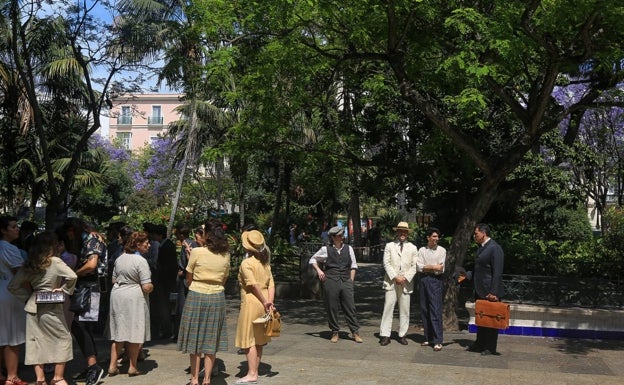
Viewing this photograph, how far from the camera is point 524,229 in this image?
61.2ft

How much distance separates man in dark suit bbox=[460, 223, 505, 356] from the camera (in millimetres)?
8078

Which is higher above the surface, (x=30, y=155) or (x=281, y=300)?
(x=30, y=155)

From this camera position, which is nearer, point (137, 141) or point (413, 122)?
point (413, 122)

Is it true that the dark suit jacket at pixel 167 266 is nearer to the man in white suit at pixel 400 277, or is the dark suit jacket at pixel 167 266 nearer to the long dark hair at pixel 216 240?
the long dark hair at pixel 216 240

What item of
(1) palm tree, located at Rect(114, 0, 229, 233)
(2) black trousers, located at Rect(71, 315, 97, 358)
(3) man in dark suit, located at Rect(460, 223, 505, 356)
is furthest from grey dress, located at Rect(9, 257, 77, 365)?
(1) palm tree, located at Rect(114, 0, 229, 233)

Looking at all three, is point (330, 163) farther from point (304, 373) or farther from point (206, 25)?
point (304, 373)

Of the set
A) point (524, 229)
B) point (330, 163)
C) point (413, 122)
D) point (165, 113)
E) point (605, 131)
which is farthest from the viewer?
point (165, 113)

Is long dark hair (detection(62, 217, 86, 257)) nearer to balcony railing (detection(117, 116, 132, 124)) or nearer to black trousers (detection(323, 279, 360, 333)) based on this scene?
black trousers (detection(323, 279, 360, 333))

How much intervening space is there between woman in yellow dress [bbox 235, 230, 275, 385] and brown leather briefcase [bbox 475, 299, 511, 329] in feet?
9.88

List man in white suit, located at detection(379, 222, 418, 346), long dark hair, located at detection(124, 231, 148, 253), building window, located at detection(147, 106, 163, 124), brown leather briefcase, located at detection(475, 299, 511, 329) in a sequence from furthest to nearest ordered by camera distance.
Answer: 1. building window, located at detection(147, 106, 163, 124)
2. man in white suit, located at detection(379, 222, 418, 346)
3. brown leather briefcase, located at detection(475, 299, 511, 329)
4. long dark hair, located at detection(124, 231, 148, 253)

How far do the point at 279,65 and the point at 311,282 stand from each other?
501 centimetres

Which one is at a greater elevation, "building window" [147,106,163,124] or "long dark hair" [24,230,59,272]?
"building window" [147,106,163,124]

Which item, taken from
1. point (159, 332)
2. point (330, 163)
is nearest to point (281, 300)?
point (330, 163)

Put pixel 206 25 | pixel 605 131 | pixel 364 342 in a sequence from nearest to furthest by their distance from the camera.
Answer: pixel 364 342
pixel 206 25
pixel 605 131
